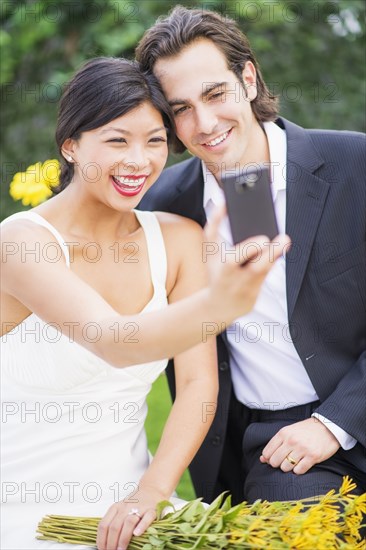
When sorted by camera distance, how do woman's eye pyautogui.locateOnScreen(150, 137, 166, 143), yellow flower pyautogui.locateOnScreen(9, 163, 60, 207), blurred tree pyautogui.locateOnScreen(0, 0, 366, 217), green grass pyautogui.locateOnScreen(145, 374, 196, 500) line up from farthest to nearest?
blurred tree pyautogui.locateOnScreen(0, 0, 366, 217), green grass pyautogui.locateOnScreen(145, 374, 196, 500), yellow flower pyautogui.locateOnScreen(9, 163, 60, 207), woman's eye pyautogui.locateOnScreen(150, 137, 166, 143)

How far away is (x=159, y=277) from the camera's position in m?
3.04

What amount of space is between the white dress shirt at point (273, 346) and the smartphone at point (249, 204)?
1285 millimetres

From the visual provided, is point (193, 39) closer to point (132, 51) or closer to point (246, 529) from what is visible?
point (246, 529)

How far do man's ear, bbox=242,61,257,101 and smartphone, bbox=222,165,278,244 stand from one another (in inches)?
63.7

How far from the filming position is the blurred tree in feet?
22.3

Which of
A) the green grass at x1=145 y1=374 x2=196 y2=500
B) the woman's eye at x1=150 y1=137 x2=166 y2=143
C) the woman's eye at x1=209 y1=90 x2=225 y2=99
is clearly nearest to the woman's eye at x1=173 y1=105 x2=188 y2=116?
the woman's eye at x1=209 y1=90 x2=225 y2=99

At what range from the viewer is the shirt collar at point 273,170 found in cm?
324

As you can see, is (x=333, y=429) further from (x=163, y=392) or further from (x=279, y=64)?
(x=279, y=64)

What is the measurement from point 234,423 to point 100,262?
927mm

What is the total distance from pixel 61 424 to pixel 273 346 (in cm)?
84

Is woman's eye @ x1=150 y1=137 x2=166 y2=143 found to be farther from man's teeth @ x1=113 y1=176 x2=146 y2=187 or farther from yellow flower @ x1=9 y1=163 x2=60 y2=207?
yellow flower @ x1=9 y1=163 x2=60 y2=207

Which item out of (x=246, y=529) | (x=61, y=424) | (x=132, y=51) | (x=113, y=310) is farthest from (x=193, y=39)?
(x=132, y=51)

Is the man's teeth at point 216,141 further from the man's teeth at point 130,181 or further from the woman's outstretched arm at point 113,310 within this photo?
the woman's outstretched arm at point 113,310

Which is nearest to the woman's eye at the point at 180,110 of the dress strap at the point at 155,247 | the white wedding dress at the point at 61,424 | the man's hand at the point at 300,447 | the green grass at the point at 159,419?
the dress strap at the point at 155,247
